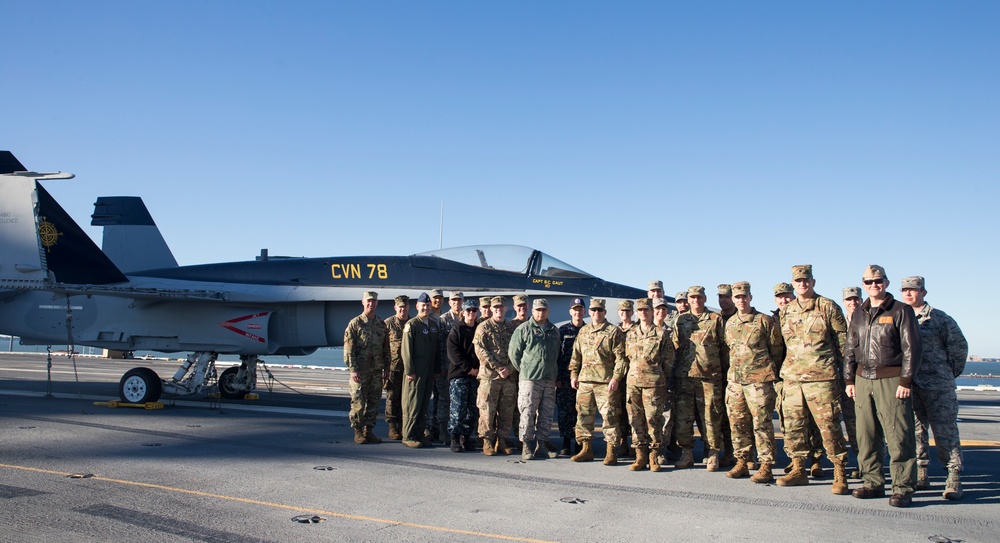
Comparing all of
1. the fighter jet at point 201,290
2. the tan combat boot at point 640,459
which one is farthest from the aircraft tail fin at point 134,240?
the tan combat boot at point 640,459

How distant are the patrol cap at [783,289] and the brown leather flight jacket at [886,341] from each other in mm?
751

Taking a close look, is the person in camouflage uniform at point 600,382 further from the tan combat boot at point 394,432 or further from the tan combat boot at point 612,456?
the tan combat boot at point 394,432

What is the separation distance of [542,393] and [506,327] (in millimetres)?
920

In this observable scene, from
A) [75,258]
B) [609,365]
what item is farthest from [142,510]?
[75,258]

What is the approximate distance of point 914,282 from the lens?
21.1 ft

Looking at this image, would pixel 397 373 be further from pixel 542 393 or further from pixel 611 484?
pixel 611 484

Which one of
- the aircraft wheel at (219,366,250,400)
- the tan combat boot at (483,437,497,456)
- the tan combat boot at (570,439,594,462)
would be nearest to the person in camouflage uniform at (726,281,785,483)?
the tan combat boot at (570,439,594,462)

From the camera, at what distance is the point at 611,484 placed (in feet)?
20.7

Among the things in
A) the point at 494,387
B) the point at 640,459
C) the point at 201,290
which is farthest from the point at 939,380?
the point at 201,290

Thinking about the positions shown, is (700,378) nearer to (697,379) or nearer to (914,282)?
(697,379)

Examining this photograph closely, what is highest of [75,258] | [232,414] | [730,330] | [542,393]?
[75,258]

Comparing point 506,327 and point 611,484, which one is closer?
point 611,484

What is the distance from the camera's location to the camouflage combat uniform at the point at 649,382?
277 inches

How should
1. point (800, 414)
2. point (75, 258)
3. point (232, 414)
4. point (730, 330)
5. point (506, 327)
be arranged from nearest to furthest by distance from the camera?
point (800, 414)
point (730, 330)
point (506, 327)
point (232, 414)
point (75, 258)
